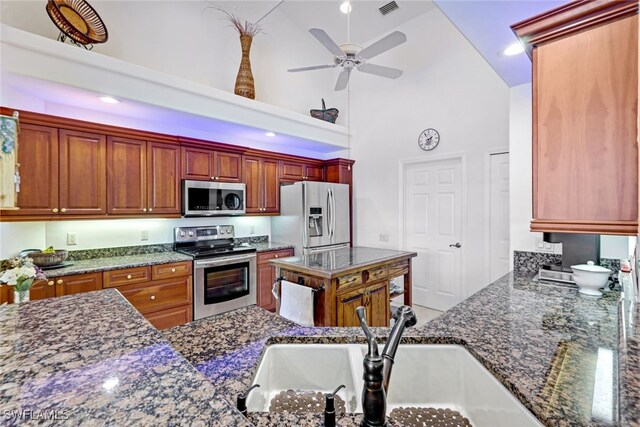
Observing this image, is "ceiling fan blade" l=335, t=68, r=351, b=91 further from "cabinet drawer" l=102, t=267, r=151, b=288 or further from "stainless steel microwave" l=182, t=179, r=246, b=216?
"cabinet drawer" l=102, t=267, r=151, b=288

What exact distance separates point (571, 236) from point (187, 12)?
15.0 ft

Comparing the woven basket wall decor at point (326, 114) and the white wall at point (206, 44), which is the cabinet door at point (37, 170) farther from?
the woven basket wall decor at point (326, 114)

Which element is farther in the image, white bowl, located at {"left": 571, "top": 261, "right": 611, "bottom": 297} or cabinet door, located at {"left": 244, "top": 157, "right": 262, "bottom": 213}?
cabinet door, located at {"left": 244, "top": 157, "right": 262, "bottom": 213}

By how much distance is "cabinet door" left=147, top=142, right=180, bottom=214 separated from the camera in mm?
3111

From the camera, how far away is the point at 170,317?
2912 mm

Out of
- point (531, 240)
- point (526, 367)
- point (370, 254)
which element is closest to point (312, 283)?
point (370, 254)

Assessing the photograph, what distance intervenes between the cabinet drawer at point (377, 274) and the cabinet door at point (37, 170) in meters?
2.85

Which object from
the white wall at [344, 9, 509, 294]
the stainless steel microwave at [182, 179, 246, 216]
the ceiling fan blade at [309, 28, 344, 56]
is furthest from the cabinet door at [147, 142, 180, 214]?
the white wall at [344, 9, 509, 294]

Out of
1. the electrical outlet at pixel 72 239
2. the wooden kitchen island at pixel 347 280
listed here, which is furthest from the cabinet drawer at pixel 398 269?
the electrical outlet at pixel 72 239

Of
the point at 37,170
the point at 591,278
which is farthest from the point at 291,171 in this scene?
the point at 591,278

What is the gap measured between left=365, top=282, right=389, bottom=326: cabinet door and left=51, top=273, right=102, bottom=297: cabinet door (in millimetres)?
2345

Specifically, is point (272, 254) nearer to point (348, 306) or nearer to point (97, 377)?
point (348, 306)

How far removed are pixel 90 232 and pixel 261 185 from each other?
1.97 m

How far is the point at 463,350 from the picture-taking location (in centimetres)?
107
